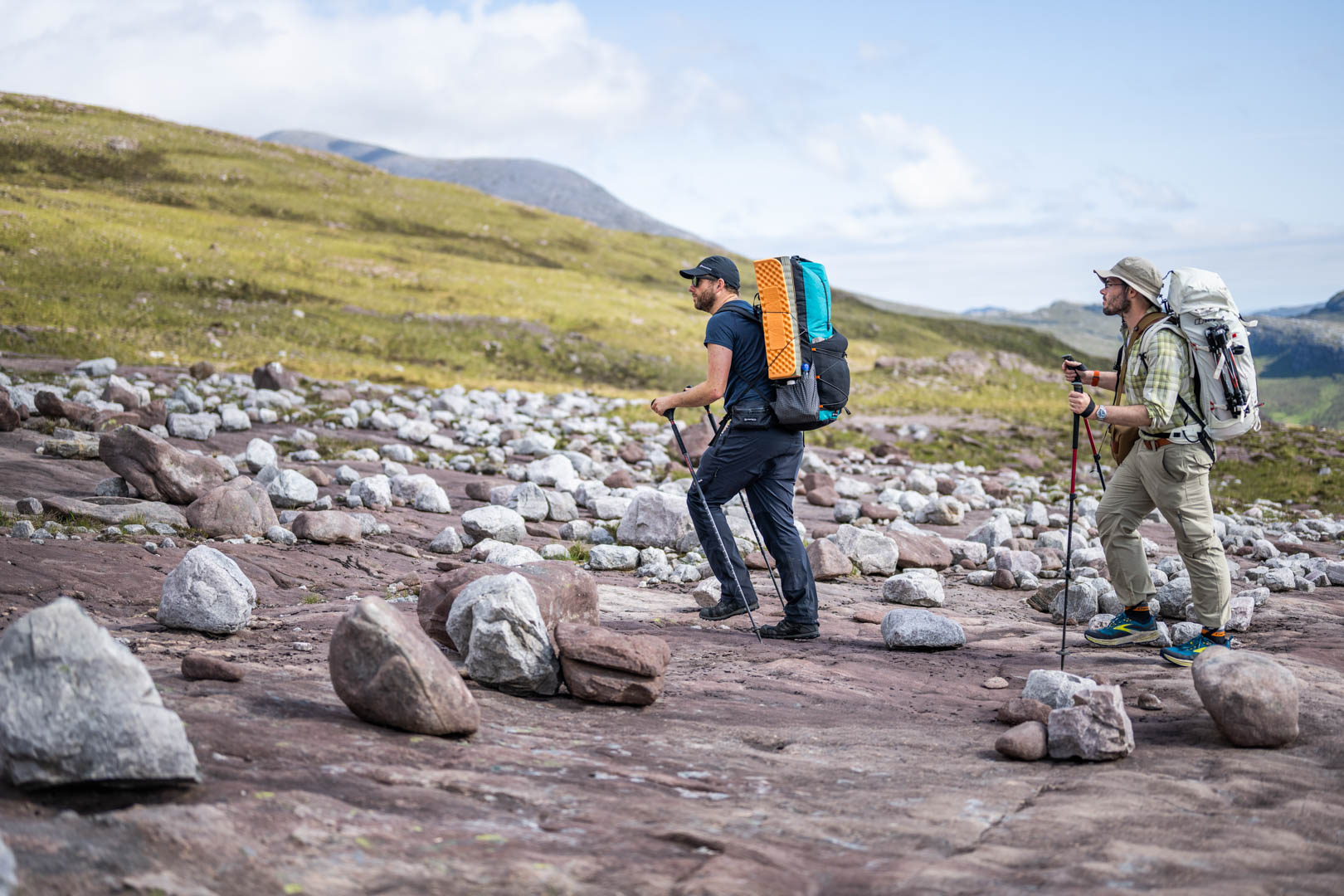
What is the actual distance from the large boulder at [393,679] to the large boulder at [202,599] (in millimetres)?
2055

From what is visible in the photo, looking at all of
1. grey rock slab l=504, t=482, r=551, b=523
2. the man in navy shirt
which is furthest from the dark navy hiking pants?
grey rock slab l=504, t=482, r=551, b=523

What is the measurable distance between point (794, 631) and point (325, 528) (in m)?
5.23

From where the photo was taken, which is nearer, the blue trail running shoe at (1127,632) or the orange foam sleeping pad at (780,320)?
the orange foam sleeping pad at (780,320)

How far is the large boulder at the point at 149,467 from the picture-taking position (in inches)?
432

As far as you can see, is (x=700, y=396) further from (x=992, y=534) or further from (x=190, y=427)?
(x=190, y=427)

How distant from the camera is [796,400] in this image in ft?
26.1

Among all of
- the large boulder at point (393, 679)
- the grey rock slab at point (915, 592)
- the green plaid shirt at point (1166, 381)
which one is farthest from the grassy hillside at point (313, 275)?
the green plaid shirt at point (1166, 381)

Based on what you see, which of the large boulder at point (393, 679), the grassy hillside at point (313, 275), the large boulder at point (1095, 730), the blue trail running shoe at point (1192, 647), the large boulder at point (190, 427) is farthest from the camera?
the grassy hillside at point (313, 275)

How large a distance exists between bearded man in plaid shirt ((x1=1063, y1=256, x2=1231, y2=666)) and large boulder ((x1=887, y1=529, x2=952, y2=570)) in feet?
13.9

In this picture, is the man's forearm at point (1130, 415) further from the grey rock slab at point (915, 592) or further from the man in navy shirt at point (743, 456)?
the grey rock slab at point (915, 592)

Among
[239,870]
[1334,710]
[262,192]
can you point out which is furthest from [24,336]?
[262,192]

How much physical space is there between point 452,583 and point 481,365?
30.9 metres

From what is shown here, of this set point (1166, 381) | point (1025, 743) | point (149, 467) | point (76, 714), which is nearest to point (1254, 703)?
point (1025, 743)

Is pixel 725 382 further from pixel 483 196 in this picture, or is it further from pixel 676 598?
pixel 483 196
